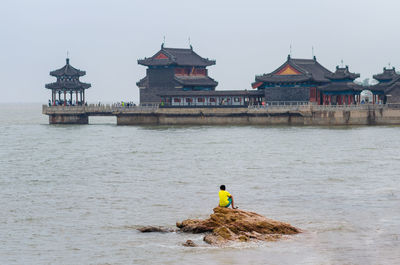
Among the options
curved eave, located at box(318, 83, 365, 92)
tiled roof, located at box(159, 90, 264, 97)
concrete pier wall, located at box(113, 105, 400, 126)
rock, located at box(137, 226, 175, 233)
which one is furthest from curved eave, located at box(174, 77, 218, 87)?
rock, located at box(137, 226, 175, 233)

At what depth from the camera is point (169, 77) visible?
363ft

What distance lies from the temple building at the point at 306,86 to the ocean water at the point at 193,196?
21.6m

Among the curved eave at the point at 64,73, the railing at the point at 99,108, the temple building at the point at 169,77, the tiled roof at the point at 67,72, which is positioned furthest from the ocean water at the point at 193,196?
the tiled roof at the point at 67,72

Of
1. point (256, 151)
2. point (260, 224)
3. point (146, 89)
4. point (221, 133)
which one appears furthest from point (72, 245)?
point (146, 89)

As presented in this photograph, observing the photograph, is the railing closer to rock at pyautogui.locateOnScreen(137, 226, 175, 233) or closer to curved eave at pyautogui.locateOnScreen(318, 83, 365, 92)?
curved eave at pyautogui.locateOnScreen(318, 83, 365, 92)

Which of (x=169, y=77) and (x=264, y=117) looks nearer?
(x=264, y=117)

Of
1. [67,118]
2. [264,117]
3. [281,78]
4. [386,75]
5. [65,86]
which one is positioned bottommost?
[67,118]

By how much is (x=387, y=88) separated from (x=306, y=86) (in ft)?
34.9

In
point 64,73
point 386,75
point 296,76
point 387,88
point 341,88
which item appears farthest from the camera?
point 64,73

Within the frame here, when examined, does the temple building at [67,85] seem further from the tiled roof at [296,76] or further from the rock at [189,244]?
the rock at [189,244]

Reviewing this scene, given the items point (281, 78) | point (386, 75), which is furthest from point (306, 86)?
point (386, 75)

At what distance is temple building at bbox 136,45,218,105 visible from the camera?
10950 cm

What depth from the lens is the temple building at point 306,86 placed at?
324 ft

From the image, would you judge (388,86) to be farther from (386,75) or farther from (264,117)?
(264,117)
